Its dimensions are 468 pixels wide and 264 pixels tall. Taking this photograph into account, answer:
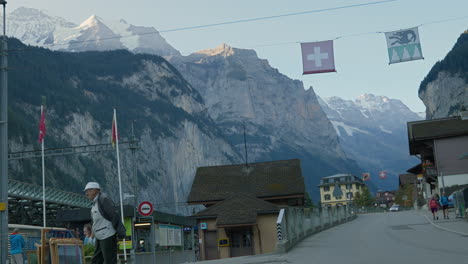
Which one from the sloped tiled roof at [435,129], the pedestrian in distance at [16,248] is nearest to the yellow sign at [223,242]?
the pedestrian in distance at [16,248]

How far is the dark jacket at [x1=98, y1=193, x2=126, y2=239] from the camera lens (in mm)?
9625

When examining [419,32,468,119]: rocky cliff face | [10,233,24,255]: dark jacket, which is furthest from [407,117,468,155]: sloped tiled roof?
[419,32,468,119]: rocky cliff face

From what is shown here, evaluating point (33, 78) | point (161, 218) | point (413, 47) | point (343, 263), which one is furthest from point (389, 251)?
point (33, 78)

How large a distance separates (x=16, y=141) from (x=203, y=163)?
83421 mm

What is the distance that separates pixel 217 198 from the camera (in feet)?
150

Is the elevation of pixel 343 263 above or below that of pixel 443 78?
below

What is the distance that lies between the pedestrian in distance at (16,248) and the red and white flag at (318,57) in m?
16.1

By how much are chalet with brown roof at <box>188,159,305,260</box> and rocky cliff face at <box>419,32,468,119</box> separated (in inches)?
3619

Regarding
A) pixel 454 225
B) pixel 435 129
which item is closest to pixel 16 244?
pixel 454 225

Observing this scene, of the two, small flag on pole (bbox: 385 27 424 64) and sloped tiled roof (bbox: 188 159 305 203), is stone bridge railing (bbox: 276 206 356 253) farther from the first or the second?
small flag on pole (bbox: 385 27 424 64)

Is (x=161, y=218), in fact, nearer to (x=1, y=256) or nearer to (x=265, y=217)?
(x=265, y=217)

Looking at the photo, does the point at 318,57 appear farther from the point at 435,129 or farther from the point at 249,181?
the point at 435,129

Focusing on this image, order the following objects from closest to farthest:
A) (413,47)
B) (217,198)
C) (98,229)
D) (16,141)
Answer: (98,229)
(413,47)
(217,198)
(16,141)

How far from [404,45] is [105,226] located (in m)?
21.9
